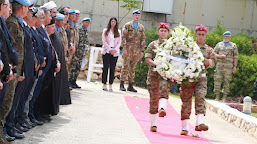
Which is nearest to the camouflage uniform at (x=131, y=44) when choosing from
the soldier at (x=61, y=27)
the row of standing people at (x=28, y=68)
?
the soldier at (x=61, y=27)

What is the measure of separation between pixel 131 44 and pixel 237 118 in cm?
550

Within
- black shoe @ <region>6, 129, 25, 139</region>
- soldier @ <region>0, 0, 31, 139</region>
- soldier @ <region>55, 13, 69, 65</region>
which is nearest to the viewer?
soldier @ <region>0, 0, 31, 139</region>

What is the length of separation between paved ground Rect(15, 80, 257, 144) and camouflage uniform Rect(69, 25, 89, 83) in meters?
1.42

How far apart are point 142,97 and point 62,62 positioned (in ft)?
17.5

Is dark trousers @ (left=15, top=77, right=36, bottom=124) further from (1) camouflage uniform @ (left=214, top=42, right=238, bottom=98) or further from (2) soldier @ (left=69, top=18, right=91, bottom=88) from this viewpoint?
(1) camouflage uniform @ (left=214, top=42, right=238, bottom=98)

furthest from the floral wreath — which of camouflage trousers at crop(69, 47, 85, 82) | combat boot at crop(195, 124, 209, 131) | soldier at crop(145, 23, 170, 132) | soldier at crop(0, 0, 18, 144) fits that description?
camouflage trousers at crop(69, 47, 85, 82)

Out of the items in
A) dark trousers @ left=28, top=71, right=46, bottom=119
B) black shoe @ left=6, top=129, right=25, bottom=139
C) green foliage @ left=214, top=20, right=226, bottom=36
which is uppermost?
green foliage @ left=214, top=20, right=226, bottom=36

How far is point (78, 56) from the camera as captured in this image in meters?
16.0

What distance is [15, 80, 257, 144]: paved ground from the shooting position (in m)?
8.12

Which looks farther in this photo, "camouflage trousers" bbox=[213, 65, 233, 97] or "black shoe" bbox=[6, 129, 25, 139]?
"camouflage trousers" bbox=[213, 65, 233, 97]

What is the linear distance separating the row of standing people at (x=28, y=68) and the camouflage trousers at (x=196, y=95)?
2240 mm

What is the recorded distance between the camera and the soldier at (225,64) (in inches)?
699

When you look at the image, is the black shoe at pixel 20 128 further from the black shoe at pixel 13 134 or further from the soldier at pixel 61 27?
the soldier at pixel 61 27

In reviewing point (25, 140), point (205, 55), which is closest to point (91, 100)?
point (205, 55)
